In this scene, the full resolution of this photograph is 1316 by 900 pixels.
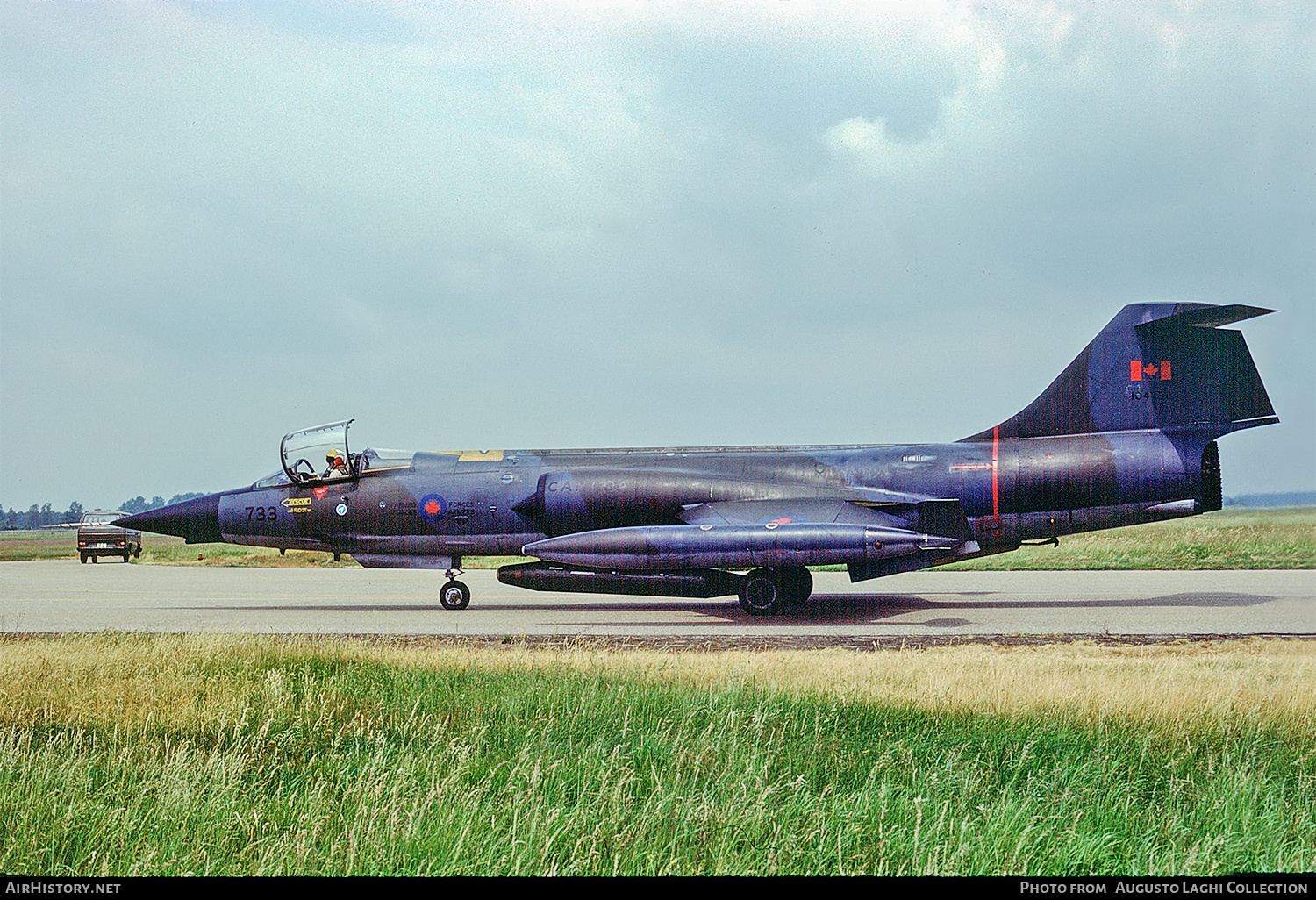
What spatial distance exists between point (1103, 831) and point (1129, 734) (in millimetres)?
2107

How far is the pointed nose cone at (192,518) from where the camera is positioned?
62.8 ft

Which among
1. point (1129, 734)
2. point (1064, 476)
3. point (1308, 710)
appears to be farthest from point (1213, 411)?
point (1129, 734)

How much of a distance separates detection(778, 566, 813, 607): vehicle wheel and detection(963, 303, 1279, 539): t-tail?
350 centimetres

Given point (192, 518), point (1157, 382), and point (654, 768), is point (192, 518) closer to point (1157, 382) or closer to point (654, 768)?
point (654, 768)

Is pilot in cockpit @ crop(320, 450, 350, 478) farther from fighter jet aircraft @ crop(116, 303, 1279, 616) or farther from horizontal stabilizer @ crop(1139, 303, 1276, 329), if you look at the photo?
horizontal stabilizer @ crop(1139, 303, 1276, 329)

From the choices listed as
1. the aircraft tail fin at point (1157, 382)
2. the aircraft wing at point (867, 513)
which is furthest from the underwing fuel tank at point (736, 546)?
the aircraft tail fin at point (1157, 382)

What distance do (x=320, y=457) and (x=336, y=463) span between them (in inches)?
12.8

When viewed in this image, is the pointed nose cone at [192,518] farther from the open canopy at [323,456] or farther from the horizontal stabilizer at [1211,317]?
the horizontal stabilizer at [1211,317]

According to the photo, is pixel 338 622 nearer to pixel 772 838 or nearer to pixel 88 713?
pixel 88 713

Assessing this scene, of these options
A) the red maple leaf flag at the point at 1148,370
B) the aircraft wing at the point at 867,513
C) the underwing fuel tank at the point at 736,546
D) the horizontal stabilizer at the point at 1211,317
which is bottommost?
the underwing fuel tank at the point at 736,546

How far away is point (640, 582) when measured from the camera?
1688 centimetres

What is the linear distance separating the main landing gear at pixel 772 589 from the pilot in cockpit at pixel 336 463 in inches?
304

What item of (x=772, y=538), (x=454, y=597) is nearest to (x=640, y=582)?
(x=772, y=538)

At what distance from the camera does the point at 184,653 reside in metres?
10.5
